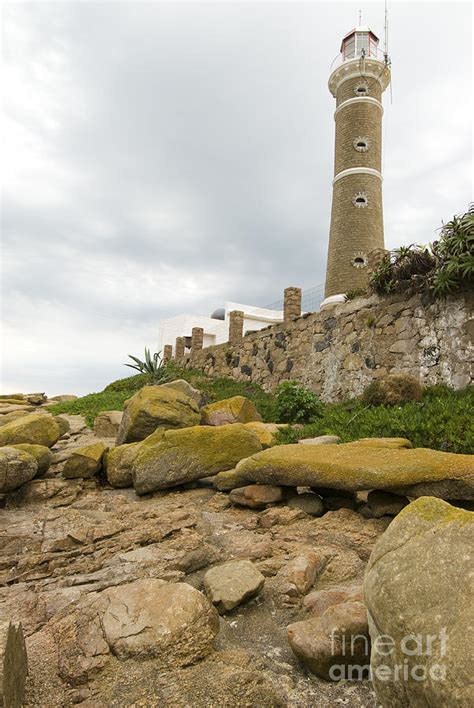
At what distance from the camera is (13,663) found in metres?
2.12

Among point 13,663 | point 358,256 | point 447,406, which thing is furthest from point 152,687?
point 358,256

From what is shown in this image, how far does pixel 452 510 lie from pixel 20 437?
24.5ft

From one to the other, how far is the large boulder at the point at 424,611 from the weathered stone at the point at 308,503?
2554mm

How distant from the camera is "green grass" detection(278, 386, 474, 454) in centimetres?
603

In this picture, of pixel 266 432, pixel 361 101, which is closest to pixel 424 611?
pixel 266 432

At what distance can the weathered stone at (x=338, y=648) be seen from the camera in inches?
93.5

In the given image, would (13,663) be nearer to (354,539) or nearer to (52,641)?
(52,641)

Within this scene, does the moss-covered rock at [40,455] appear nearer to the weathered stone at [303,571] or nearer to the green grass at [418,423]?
the green grass at [418,423]

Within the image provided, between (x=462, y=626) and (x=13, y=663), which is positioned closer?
(x=462, y=626)

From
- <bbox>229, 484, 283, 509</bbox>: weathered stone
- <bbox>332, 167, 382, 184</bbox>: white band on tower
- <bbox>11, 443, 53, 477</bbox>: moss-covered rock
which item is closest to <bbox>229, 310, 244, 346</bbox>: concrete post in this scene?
<bbox>332, 167, 382, 184</bbox>: white band on tower

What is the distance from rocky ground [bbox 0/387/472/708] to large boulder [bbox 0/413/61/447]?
1.12 meters

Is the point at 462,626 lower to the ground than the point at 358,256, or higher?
lower

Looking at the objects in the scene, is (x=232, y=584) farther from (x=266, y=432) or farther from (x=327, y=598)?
(x=266, y=432)

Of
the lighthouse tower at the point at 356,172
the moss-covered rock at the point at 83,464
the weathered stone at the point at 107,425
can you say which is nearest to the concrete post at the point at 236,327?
the lighthouse tower at the point at 356,172
